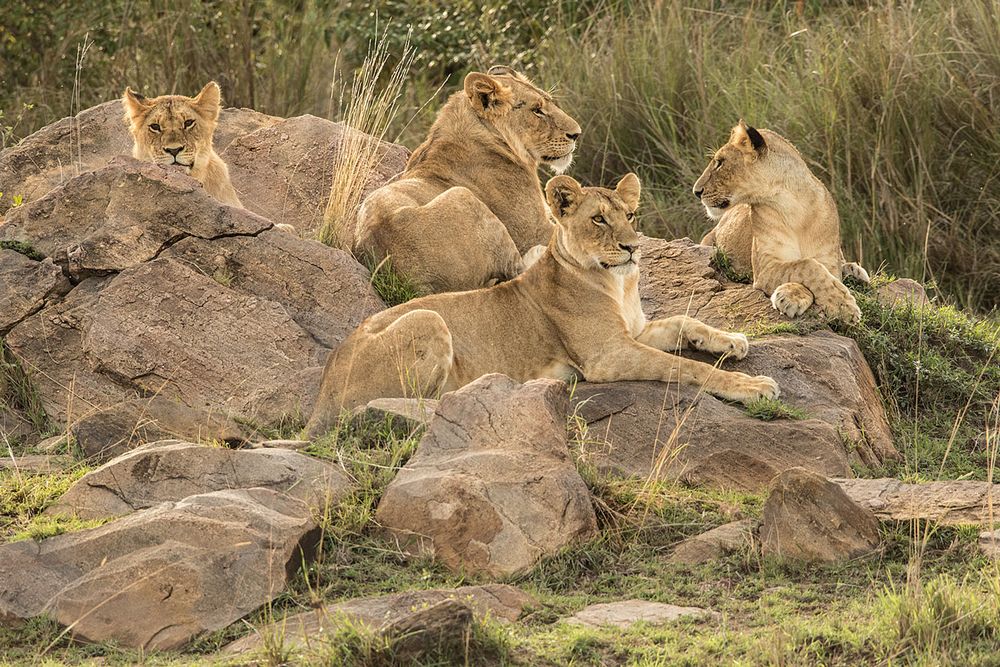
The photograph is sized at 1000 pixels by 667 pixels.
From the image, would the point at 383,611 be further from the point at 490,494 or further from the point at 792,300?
the point at 792,300

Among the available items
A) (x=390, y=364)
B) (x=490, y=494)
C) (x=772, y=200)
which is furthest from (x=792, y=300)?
(x=490, y=494)

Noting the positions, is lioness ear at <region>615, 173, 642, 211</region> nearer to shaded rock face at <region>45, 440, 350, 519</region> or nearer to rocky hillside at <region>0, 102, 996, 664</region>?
rocky hillside at <region>0, 102, 996, 664</region>

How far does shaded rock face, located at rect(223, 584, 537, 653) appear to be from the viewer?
4.73 meters

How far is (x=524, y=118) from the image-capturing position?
9320mm

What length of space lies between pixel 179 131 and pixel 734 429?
4111mm

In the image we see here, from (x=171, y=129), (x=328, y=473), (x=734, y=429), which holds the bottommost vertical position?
→ (x=734, y=429)

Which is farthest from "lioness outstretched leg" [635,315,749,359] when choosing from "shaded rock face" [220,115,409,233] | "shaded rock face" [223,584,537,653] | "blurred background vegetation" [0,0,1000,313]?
"blurred background vegetation" [0,0,1000,313]

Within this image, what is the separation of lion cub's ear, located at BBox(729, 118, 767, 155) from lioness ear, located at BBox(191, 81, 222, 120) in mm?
3170

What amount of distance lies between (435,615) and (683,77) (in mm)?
8499

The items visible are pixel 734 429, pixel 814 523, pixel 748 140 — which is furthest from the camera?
pixel 748 140

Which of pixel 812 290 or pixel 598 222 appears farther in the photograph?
pixel 812 290

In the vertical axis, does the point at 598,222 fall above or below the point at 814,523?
above

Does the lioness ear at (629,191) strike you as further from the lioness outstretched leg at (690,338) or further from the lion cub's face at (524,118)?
the lion cub's face at (524,118)

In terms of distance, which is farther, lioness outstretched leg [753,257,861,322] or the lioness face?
the lioness face
